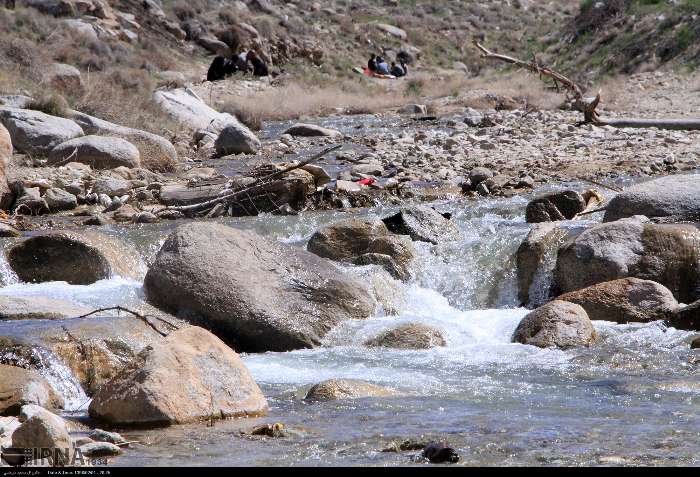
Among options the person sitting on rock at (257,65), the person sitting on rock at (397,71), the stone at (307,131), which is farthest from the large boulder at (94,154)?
the person sitting on rock at (397,71)

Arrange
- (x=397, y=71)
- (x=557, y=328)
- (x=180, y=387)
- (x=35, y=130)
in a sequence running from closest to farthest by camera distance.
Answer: (x=180, y=387) < (x=557, y=328) < (x=35, y=130) < (x=397, y=71)

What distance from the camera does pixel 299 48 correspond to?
36000 millimetres

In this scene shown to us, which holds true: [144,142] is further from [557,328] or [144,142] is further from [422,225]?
[557,328]

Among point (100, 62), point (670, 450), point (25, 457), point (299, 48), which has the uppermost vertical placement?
point (299, 48)

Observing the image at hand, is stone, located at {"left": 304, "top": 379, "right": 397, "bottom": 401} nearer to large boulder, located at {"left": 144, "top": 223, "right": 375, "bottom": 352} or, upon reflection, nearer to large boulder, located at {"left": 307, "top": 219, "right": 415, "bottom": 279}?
large boulder, located at {"left": 144, "top": 223, "right": 375, "bottom": 352}

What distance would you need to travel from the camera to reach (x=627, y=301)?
862 cm

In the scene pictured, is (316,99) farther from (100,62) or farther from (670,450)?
(670,450)

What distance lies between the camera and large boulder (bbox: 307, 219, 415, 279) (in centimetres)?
1029

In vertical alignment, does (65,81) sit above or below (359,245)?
above

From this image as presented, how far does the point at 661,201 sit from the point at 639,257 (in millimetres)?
1339

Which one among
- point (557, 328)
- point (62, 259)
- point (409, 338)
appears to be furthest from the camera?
point (62, 259)

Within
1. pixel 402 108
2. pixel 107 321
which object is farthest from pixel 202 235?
pixel 402 108

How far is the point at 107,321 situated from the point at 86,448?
2513 mm

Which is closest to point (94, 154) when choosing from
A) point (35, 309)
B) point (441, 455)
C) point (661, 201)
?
point (35, 309)
